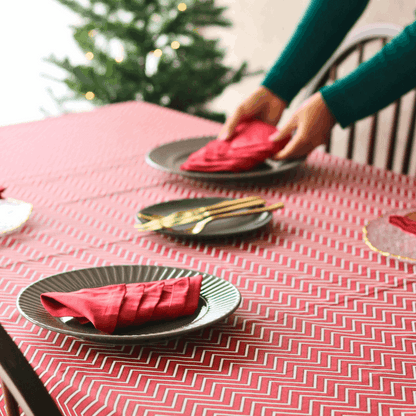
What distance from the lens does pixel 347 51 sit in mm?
1490

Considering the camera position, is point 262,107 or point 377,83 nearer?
point 377,83

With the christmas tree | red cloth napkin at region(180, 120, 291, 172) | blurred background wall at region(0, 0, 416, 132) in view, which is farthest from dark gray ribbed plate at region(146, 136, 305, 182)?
blurred background wall at region(0, 0, 416, 132)

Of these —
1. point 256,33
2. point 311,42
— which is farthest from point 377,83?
point 256,33

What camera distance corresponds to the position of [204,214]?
82 centimetres

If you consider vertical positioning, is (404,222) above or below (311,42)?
below

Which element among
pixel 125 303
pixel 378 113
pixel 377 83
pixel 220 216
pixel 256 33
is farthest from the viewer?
pixel 256 33

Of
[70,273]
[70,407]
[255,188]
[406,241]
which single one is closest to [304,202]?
[255,188]

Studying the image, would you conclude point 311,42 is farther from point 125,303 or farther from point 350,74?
point 125,303

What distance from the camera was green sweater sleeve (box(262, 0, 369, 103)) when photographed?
113 cm

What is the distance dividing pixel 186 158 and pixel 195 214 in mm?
301

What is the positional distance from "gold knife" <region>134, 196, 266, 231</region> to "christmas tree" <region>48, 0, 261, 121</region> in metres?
1.78

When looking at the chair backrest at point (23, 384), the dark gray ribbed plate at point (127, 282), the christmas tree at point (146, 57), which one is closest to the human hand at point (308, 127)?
the dark gray ribbed plate at point (127, 282)

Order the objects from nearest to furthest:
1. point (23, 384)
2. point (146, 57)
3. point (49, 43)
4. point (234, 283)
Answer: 1. point (23, 384)
2. point (234, 283)
3. point (146, 57)
4. point (49, 43)

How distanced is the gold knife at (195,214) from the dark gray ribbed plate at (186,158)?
118 mm
